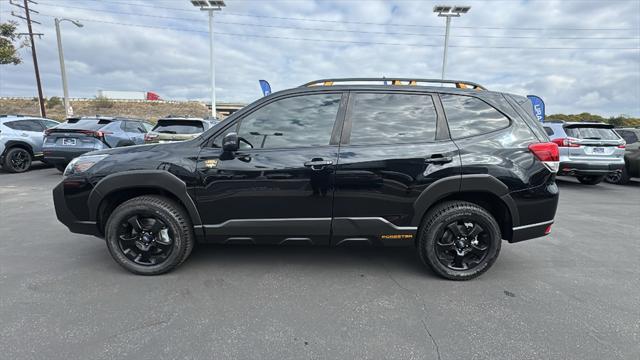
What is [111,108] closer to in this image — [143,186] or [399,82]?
[143,186]

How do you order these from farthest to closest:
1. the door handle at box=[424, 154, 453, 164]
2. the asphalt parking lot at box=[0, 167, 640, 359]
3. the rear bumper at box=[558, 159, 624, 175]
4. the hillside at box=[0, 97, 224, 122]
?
the hillside at box=[0, 97, 224, 122]
the rear bumper at box=[558, 159, 624, 175]
the door handle at box=[424, 154, 453, 164]
the asphalt parking lot at box=[0, 167, 640, 359]

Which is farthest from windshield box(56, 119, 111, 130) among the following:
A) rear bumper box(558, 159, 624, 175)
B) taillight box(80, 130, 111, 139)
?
rear bumper box(558, 159, 624, 175)

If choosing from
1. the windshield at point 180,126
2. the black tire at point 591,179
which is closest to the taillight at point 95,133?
the windshield at point 180,126

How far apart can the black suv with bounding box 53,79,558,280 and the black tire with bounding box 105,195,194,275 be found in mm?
11

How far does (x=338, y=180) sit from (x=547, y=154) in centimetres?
194

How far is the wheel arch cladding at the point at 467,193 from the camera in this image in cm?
282

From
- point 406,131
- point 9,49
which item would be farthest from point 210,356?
point 9,49

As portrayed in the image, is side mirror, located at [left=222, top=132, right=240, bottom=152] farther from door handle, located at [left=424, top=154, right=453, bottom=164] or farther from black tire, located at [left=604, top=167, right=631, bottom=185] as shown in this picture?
black tire, located at [left=604, top=167, right=631, bottom=185]

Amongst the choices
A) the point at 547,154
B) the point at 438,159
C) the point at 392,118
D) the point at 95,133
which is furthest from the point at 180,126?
the point at 547,154

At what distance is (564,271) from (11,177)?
1164cm

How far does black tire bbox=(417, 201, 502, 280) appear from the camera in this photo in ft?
9.53

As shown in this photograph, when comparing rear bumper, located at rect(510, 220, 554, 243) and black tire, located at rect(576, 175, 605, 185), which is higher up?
rear bumper, located at rect(510, 220, 554, 243)

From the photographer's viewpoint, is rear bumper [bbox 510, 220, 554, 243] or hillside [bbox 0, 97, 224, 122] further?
hillside [bbox 0, 97, 224, 122]

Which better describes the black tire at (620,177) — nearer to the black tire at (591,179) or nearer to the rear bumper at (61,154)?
the black tire at (591,179)
